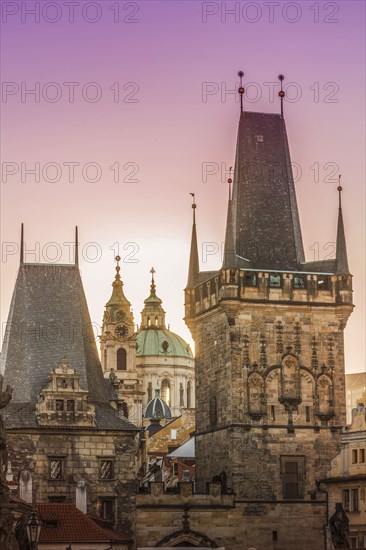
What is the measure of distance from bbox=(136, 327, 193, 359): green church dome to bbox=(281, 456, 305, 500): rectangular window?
92209 mm

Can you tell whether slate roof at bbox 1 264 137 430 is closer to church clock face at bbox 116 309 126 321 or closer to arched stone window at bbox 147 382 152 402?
church clock face at bbox 116 309 126 321

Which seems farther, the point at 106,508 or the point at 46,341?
→ the point at 46,341

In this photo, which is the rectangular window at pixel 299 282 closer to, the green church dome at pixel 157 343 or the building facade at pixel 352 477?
the building facade at pixel 352 477

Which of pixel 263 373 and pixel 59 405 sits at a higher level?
pixel 263 373

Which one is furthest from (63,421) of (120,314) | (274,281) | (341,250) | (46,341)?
(120,314)

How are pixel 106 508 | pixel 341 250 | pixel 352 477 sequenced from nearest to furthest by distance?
pixel 352 477
pixel 106 508
pixel 341 250

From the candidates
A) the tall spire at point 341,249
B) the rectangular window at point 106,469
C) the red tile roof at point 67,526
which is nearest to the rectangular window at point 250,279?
the tall spire at point 341,249

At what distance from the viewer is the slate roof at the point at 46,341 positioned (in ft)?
197

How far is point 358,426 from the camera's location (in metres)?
60.0

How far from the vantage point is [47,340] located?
62156 millimetres

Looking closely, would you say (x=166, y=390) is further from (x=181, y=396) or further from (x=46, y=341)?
(x=46, y=341)

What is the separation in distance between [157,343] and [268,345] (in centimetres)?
9252

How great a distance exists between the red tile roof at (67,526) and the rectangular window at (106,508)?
5.11 m

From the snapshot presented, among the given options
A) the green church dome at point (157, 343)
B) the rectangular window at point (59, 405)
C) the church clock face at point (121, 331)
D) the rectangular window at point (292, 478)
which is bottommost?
the rectangular window at point (292, 478)
